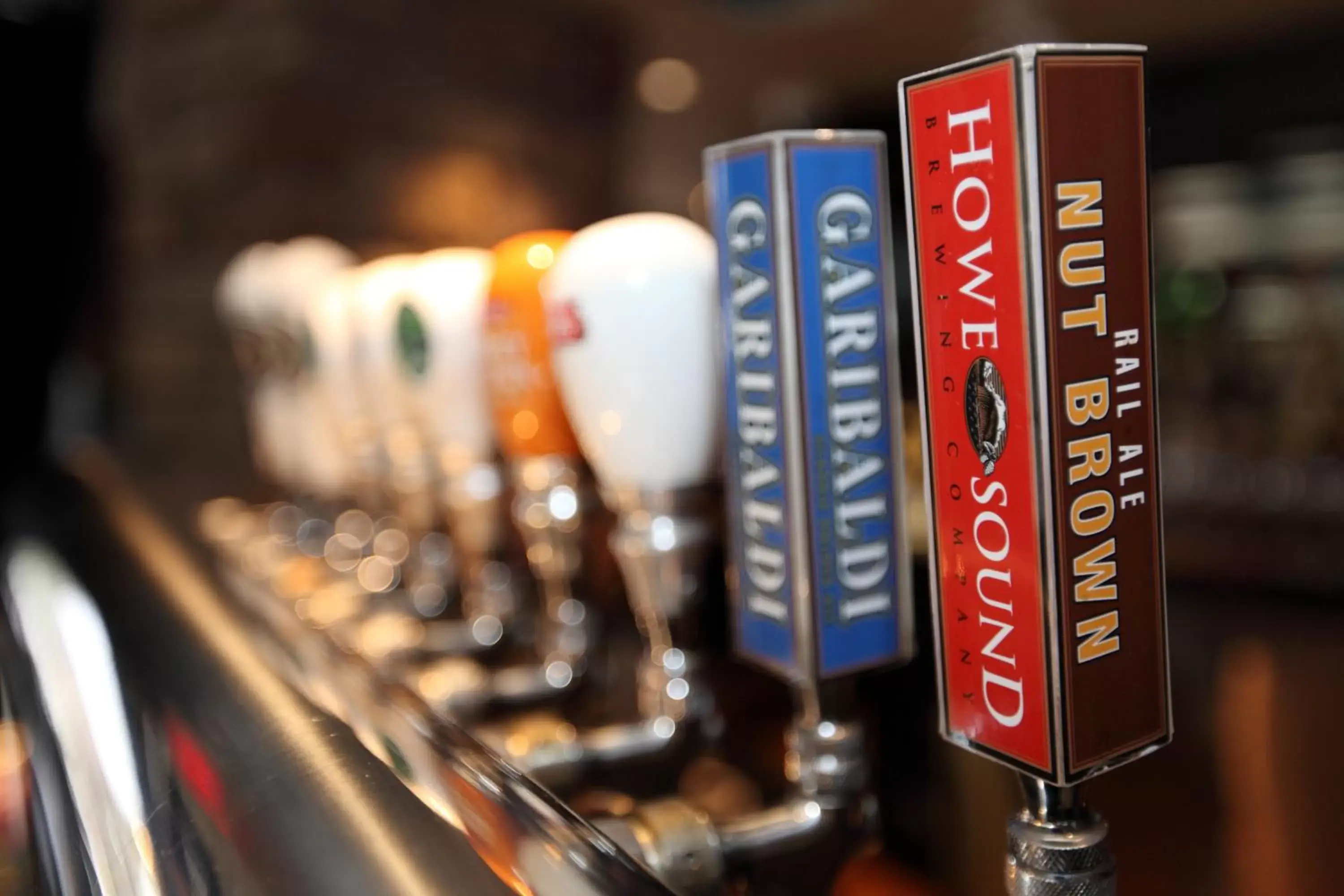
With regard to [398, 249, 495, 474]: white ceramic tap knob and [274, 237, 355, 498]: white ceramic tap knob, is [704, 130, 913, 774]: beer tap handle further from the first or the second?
[274, 237, 355, 498]: white ceramic tap knob

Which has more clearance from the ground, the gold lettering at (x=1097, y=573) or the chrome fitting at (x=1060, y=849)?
the gold lettering at (x=1097, y=573)

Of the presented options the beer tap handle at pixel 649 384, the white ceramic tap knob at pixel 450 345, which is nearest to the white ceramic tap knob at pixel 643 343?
the beer tap handle at pixel 649 384

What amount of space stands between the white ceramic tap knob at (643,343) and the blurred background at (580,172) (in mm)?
288

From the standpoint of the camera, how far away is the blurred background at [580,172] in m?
1.09

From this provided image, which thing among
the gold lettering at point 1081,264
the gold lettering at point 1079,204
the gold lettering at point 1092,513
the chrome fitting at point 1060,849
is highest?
the gold lettering at point 1079,204

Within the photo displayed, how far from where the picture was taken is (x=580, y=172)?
1220 mm

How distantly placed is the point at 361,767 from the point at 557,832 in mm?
77

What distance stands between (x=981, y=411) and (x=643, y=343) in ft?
0.70

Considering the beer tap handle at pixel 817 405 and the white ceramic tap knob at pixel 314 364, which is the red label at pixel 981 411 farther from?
the white ceramic tap knob at pixel 314 364

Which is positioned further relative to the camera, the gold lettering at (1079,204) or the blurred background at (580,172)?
the blurred background at (580,172)

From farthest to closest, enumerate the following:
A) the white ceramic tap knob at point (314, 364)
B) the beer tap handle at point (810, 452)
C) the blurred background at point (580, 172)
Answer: the blurred background at point (580, 172), the white ceramic tap knob at point (314, 364), the beer tap handle at point (810, 452)

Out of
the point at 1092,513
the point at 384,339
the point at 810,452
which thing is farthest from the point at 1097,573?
the point at 384,339

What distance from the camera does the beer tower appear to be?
288mm

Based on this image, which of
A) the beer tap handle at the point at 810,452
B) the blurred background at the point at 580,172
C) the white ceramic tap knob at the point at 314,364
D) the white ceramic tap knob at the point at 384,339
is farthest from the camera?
the blurred background at the point at 580,172
